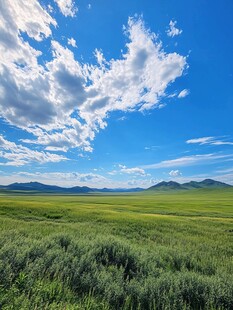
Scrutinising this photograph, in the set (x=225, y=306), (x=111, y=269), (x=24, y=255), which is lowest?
(x=225, y=306)

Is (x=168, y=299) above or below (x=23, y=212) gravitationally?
below

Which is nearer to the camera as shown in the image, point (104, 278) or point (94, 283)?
point (94, 283)

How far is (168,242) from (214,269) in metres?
5.76

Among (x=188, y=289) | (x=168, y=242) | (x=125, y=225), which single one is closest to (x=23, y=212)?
(x=125, y=225)

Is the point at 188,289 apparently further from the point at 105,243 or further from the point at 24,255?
the point at 24,255

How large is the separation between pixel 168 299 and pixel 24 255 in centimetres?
575

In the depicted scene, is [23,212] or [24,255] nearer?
[24,255]

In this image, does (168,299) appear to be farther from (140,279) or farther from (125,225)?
(125,225)

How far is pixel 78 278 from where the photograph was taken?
8195 mm

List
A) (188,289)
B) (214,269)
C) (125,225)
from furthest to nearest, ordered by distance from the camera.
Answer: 1. (125,225)
2. (214,269)
3. (188,289)

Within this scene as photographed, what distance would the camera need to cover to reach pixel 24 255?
8.80 m

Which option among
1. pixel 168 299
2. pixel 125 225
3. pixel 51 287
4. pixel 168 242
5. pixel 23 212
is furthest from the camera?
pixel 23 212

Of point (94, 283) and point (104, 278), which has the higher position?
point (104, 278)

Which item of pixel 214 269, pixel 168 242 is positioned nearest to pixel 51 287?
pixel 214 269
